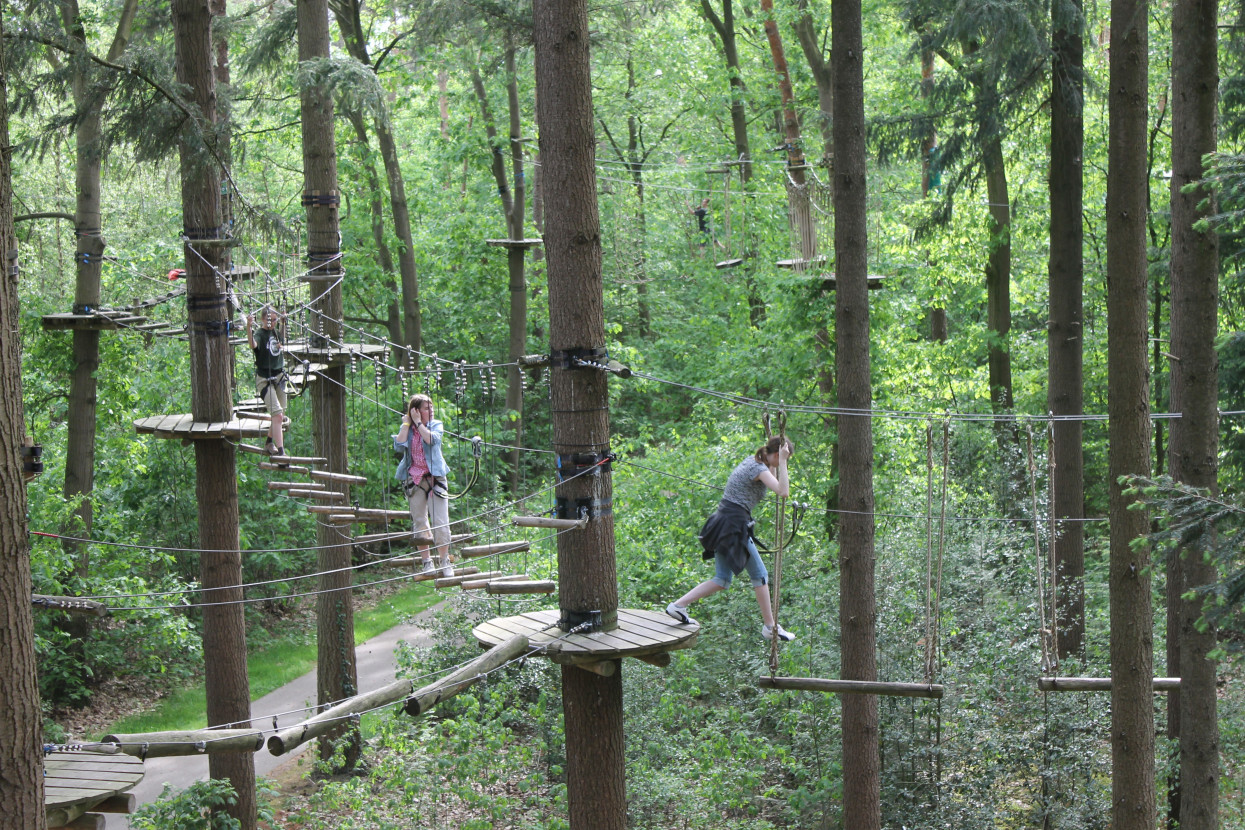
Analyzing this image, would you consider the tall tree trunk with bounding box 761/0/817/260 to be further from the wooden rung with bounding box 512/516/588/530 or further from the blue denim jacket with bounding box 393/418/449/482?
the wooden rung with bounding box 512/516/588/530

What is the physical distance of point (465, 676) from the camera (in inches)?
196

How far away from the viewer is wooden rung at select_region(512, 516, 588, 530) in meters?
5.43

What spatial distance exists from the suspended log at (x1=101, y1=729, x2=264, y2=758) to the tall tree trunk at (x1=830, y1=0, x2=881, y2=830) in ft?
15.2

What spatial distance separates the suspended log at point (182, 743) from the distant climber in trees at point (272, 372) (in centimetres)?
391

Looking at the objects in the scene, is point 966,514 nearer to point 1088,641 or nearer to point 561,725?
point 1088,641

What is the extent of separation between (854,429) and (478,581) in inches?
120

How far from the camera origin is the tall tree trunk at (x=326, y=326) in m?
9.80

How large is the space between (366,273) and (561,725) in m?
10.9

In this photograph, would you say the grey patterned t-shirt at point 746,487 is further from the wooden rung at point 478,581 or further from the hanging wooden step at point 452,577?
the hanging wooden step at point 452,577

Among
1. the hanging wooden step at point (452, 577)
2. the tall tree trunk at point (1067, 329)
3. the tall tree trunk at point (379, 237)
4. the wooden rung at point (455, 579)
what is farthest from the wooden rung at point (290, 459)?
the tall tree trunk at point (379, 237)

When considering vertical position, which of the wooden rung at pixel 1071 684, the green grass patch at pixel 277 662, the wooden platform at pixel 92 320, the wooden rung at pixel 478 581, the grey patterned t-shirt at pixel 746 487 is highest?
the wooden platform at pixel 92 320

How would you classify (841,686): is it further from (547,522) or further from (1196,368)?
(1196,368)

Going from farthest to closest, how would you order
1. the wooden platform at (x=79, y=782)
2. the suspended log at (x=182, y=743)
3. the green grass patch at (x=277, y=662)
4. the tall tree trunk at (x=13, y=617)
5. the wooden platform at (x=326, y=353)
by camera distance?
the green grass patch at (x=277, y=662), the wooden platform at (x=326, y=353), the wooden platform at (x=79, y=782), the tall tree trunk at (x=13, y=617), the suspended log at (x=182, y=743)

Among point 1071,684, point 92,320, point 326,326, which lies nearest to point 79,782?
point 326,326
